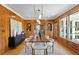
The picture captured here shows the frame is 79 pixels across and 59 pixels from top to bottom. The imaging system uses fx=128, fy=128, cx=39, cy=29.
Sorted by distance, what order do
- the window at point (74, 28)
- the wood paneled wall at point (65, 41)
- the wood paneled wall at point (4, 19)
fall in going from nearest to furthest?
the wood paneled wall at point (65, 41) < the wood paneled wall at point (4, 19) < the window at point (74, 28)

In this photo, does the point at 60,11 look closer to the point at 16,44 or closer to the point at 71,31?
the point at 71,31

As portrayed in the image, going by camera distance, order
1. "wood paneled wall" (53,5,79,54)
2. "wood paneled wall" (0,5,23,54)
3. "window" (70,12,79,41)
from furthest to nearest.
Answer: "window" (70,12,79,41)
"wood paneled wall" (0,5,23,54)
"wood paneled wall" (53,5,79,54)

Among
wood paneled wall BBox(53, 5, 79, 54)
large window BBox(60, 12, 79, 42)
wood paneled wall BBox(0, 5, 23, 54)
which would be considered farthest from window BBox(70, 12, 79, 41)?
wood paneled wall BBox(0, 5, 23, 54)

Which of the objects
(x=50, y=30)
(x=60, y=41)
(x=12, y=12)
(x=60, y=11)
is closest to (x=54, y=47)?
(x=60, y=41)

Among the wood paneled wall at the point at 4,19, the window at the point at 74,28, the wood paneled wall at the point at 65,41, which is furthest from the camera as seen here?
the window at the point at 74,28

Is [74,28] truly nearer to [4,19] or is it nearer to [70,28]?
[70,28]

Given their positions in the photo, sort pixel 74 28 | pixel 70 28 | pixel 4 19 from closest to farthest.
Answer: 1. pixel 4 19
2. pixel 74 28
3. pixel 70 28

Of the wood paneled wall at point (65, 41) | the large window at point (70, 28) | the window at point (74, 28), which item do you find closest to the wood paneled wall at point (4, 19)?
the wood paneled wall at point (65, 41)

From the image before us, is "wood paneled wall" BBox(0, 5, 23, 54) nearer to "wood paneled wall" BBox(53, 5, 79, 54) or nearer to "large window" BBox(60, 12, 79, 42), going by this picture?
"wood paneled wall" BBox(53, 5, 79, 54)

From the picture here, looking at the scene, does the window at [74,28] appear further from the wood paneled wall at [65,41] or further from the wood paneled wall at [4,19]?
the wood paneled wall at [4,19]

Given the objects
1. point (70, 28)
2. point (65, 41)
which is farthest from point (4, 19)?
point (70, 28)

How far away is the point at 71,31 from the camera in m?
5.07

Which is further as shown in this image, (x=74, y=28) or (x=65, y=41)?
(x=74, y=28)
